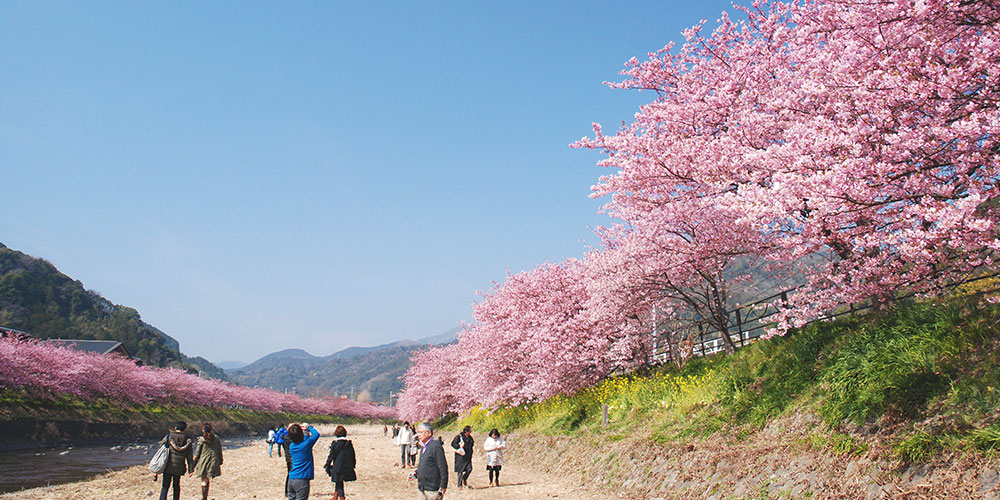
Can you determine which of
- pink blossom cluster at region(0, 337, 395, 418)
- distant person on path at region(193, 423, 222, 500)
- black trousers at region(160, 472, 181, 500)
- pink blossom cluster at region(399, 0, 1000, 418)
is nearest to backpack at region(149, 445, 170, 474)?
black trousers at region(160, 472, 181, 500)

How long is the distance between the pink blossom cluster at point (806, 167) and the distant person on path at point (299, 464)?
7.95m

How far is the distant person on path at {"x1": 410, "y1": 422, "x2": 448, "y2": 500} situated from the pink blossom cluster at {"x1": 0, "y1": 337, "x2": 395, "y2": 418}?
3763 cm

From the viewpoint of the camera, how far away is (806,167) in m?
7.89

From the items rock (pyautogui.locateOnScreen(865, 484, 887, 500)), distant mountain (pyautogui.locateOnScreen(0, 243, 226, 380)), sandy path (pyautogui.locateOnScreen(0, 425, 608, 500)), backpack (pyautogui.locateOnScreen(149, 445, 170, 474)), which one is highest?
distant mountain (pyautogui.locateOnScreen(0, 243, 226, 380))

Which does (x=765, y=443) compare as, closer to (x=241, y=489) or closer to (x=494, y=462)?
(x=494, y=462)

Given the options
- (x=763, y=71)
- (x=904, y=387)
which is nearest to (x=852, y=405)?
(x=904, y=387)

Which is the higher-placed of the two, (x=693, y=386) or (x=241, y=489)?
(x=693, y=386)

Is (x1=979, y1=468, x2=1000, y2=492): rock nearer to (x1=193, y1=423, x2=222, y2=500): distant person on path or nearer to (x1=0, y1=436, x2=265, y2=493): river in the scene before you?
(x1=193, y1=423, x2=222, y2=500): distant person on path

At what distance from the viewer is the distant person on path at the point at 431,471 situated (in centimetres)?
854

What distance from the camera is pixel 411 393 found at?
59281mm

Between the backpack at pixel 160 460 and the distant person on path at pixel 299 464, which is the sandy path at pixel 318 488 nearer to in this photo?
the backpack at pixel 160 460

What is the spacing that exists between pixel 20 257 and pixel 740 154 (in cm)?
12204

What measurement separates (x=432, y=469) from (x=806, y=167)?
7.25m

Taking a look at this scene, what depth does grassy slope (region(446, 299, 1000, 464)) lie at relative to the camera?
6562mm
